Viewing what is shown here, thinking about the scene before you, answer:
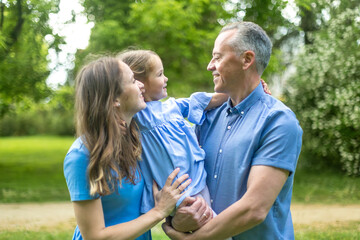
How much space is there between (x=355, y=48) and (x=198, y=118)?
33.0ft

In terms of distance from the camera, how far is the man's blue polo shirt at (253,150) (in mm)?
2238

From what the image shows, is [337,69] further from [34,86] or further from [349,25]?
[34,86]

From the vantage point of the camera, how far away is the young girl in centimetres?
238

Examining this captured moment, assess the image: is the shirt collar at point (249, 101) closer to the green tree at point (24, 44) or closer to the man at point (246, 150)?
the man at point (246, 150)

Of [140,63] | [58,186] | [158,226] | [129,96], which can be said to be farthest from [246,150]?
[58,186]

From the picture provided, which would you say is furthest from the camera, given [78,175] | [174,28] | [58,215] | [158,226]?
[174,28]

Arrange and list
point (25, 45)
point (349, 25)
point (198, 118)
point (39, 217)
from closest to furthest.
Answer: point (198, 118), point (39, 217), point (25, 45), point (349, 25)

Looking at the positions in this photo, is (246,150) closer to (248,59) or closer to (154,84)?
(248,59)

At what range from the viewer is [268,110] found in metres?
2.36

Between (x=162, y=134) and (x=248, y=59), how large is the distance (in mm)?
628

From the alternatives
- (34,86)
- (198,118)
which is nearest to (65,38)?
(34,86)

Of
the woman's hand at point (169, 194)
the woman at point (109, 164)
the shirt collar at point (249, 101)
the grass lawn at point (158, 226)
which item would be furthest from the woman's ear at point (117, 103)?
the grass lawn at point (158, 226)

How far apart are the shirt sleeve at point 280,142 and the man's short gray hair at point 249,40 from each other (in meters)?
0.41

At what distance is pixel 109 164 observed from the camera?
211cm
